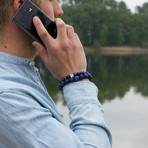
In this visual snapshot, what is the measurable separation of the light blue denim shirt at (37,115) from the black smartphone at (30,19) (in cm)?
12

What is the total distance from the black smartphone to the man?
0.07 ft

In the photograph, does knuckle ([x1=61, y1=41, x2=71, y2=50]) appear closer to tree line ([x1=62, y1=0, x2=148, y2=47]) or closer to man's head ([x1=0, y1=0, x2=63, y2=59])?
man's head ([x1=0, y1=0, x2=63, y2=59])

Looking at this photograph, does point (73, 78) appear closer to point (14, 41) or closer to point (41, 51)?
point (41, 51)

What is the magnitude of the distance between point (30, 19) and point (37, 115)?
415 mm

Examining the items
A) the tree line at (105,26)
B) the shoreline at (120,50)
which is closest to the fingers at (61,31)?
the tree line at (105,26)

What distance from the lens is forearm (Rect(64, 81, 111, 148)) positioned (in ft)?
2.84

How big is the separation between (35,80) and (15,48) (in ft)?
0.47

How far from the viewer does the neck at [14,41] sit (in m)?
1.01

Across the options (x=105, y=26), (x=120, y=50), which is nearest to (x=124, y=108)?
(x=120, y=50)

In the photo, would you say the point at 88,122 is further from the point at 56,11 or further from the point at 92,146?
the point at 56,11

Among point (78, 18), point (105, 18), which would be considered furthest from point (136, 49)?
point (78, 18)

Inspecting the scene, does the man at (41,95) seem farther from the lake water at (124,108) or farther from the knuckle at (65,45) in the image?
the lake water at (124,108)

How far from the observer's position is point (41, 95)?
947 millimetres

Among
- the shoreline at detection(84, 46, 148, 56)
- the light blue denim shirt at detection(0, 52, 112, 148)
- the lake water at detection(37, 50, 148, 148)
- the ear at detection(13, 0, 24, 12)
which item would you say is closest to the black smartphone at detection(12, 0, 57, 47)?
the ear at detection(13, 0, 24, 12)
